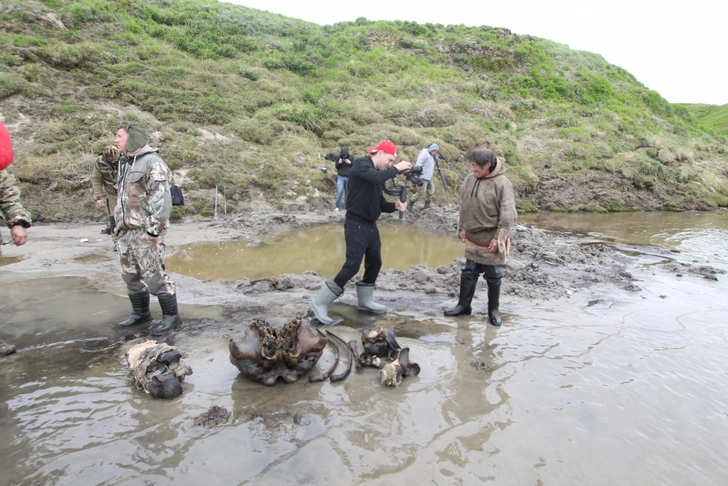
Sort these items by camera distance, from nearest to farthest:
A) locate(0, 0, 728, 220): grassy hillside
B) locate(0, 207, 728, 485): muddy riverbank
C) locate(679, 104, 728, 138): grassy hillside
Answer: locate(0, 207, 728, 485): muddy riverbank
locate(0, 0, 728, 220): grassy hillside
locate(679, 104, 728, 138): grassy hillside

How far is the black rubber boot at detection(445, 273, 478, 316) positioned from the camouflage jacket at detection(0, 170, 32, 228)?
14.5 ft

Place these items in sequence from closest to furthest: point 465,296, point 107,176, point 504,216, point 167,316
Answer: point 167,316, point 504,216, point 465,296, point 107,176

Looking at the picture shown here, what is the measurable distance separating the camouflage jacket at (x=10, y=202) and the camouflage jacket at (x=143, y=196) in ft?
2.42

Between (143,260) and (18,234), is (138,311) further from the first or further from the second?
(18,234)

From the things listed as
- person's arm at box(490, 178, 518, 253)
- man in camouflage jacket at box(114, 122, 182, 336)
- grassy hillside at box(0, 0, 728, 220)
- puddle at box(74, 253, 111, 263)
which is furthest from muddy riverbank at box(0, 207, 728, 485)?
grassy hillside at box(0, 0, 728, 220)

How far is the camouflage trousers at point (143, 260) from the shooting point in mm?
4062

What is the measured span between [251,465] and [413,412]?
1.19 meters

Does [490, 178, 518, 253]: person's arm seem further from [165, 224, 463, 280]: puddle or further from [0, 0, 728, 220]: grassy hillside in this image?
[0, 0, 728, 220]: grassy hillside

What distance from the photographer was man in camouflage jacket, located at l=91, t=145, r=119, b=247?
6656 mm

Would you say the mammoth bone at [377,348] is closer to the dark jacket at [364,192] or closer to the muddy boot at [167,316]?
the dark jacket at [364,192]

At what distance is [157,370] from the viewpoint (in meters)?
3.16

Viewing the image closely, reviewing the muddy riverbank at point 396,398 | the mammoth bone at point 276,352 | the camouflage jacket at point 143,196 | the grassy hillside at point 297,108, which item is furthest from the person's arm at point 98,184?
the mammoth bone at point 276,352

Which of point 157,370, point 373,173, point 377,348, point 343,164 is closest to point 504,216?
point 373,173

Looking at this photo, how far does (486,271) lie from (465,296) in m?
0.41
